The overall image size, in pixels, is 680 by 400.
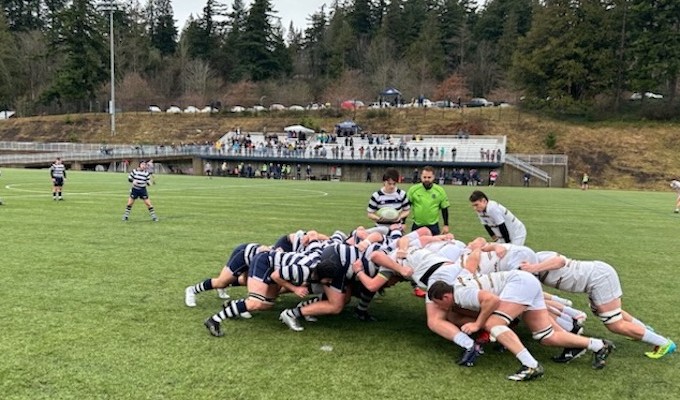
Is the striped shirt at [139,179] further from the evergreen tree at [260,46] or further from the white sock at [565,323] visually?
the evergreen tree at [260,46]

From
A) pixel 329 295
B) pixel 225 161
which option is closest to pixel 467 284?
pixel 329 295

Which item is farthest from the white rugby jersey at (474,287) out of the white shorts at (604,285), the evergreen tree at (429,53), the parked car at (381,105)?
the evergreen tree at (429,53)

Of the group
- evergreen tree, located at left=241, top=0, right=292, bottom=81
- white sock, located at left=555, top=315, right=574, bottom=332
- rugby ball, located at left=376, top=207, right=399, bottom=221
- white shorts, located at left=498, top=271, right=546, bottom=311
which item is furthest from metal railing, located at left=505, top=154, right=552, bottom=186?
evergreen tree, located at left=241, top=0, right=292, bottom=81

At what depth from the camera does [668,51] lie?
5644cm

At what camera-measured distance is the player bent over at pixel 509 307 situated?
5.02 metres

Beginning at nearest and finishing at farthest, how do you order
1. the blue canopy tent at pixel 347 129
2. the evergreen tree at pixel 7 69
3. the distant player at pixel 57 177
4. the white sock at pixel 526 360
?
the white sock at pixel 526 360 < the distant player at pixel 57 177 < the blue canopy tent at pixel 347 129 < the evergreen tree at pixel 7 69

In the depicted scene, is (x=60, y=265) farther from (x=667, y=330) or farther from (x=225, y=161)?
(x=225, y=161)

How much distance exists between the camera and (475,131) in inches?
2330

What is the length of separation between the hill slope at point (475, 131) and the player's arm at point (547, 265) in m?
Answer: 45.3

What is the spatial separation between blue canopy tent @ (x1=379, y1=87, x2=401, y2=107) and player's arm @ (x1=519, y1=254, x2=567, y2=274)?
62.7 m

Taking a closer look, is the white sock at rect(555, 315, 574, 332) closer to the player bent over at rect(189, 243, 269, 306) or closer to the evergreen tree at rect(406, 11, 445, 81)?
the player bent over at rect(189, 243, 269, 306)

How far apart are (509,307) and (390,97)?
70.9 m

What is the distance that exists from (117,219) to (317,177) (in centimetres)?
3487

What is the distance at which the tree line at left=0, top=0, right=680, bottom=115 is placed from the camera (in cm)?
5919
